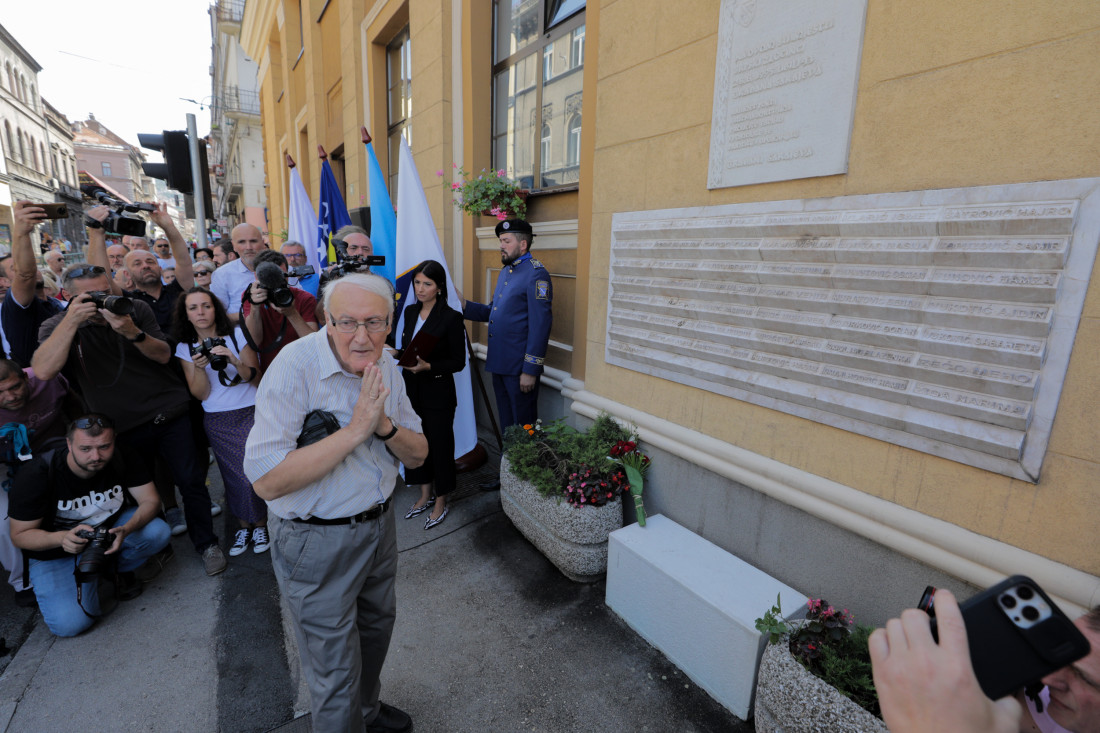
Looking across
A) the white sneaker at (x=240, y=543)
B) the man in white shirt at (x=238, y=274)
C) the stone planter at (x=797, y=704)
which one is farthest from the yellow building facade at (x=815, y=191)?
the white sneaker at (x=240, y=543)

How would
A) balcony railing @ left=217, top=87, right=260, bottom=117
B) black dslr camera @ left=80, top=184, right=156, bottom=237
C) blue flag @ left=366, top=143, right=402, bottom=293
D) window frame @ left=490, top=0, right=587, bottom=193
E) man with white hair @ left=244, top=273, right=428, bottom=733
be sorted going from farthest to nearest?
1. balcony railing @ left=217, top=87, right=260, bottom=117
2. blue flag @ left=366, top=143, right=402, bottom=293
3. window frame @ left=490, top=0, right=587, bottom=193
4. black dslr camera @ left=80, top=184, right=156, bottom=237
5. man with white hair @ left=244, top=273, right=428, bottom=733

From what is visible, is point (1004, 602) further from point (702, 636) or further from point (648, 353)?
point (648, 353)

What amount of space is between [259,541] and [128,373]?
133 cm

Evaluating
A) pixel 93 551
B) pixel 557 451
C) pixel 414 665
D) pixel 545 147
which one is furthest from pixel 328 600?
pixel 545 147

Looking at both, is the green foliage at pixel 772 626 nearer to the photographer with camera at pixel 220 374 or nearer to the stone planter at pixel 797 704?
the stone planter at pixel 797 704

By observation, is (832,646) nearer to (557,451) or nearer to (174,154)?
(557,451)

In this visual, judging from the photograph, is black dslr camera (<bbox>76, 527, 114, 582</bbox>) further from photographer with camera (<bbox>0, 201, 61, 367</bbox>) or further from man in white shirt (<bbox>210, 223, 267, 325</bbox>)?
man in white shirt (<bbox>210, 223, 267, 325</bbox>)

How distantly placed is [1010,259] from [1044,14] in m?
0.75

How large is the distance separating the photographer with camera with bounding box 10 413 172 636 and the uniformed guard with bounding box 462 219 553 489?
7.80ft

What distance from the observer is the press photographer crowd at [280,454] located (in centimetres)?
75

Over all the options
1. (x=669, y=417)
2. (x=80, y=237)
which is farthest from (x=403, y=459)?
(x=80, y=237)

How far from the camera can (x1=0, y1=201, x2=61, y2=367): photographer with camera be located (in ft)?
9.81

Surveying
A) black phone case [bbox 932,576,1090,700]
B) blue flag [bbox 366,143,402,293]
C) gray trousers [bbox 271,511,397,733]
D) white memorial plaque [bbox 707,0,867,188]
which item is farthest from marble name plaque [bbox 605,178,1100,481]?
blue flag [bbox 366,143,402,293]

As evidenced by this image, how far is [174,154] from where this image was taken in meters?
5.73
